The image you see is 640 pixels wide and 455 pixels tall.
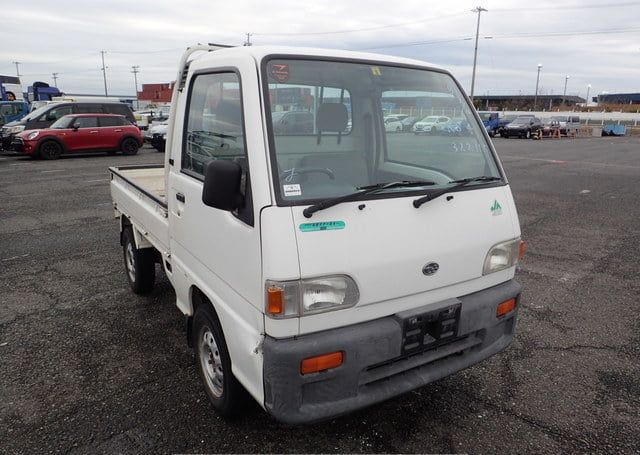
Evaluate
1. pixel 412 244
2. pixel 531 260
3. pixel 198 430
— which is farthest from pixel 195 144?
pixel 531 260

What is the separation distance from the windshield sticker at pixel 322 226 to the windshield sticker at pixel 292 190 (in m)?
0.19

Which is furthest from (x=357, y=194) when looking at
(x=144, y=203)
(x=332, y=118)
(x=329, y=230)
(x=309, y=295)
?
(x=144, y=203)

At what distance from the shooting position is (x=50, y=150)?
16.5 m

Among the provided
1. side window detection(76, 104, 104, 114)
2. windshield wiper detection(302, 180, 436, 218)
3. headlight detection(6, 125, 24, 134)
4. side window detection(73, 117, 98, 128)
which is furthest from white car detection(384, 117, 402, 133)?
A: headlight detection(6, 125, 24, 134)

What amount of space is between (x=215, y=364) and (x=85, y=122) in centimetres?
1690

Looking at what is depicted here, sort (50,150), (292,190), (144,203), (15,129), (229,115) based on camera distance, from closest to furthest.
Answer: (292,190)
(229,115)
(144,203)
(50,150)
(15,129)

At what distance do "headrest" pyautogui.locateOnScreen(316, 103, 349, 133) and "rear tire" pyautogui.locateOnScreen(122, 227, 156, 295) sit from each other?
95.3 inches

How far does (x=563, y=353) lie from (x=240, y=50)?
329 centimetres

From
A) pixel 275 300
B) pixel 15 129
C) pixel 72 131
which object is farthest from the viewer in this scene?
pixel 15 129

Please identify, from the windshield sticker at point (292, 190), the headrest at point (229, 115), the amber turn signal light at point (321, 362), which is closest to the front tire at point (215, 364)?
the amber turn signal light at point (321, 362)

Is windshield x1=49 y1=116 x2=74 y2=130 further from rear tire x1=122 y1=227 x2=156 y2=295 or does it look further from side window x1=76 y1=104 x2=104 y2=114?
rear tire x1=122 y1=227 x2=156 y2=295

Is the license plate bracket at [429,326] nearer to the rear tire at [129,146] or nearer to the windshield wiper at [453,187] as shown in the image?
the windshield wiper at [453,187]

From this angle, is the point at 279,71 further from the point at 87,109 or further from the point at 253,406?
the point at 87,109

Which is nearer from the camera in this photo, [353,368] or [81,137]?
[353,368]
